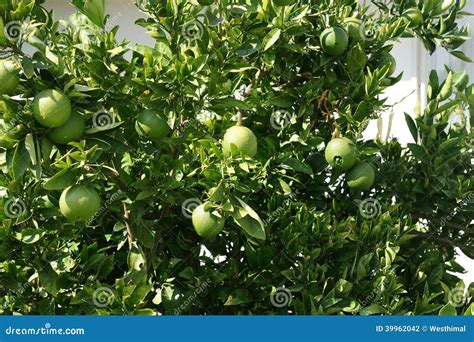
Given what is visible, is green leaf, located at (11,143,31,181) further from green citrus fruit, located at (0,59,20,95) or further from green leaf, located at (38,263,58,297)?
green leaf, located at (38,263,58,297)

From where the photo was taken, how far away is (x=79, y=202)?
5.05 feet

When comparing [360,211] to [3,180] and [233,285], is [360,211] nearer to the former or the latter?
[233,285]

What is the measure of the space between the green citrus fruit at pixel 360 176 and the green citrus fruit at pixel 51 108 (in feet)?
2.57

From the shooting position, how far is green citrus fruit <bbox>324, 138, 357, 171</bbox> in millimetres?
1878

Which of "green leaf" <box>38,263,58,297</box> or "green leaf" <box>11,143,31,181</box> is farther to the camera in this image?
"green leaf" <box>38,263,58,297</box>

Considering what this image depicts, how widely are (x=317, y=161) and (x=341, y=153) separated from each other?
0.60 ft

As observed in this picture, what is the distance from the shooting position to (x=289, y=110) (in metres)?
2.02

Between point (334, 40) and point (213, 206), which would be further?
point (334, 40)

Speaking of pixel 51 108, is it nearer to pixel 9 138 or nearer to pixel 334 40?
pixel 9 138

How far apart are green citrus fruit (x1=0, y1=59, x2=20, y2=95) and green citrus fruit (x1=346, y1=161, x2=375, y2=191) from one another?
0.88 m

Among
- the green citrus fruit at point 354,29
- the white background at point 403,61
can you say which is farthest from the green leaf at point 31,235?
the white background at point 403,61

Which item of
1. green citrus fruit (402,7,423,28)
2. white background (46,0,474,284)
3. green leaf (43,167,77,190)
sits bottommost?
white background (46,0,474,284)

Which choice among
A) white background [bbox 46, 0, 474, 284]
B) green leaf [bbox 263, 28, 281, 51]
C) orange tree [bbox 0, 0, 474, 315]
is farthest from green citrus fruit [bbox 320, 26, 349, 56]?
white background [bbox 46, 0, 474, 284]

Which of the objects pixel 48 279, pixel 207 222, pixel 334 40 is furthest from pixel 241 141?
pixel 48 279
